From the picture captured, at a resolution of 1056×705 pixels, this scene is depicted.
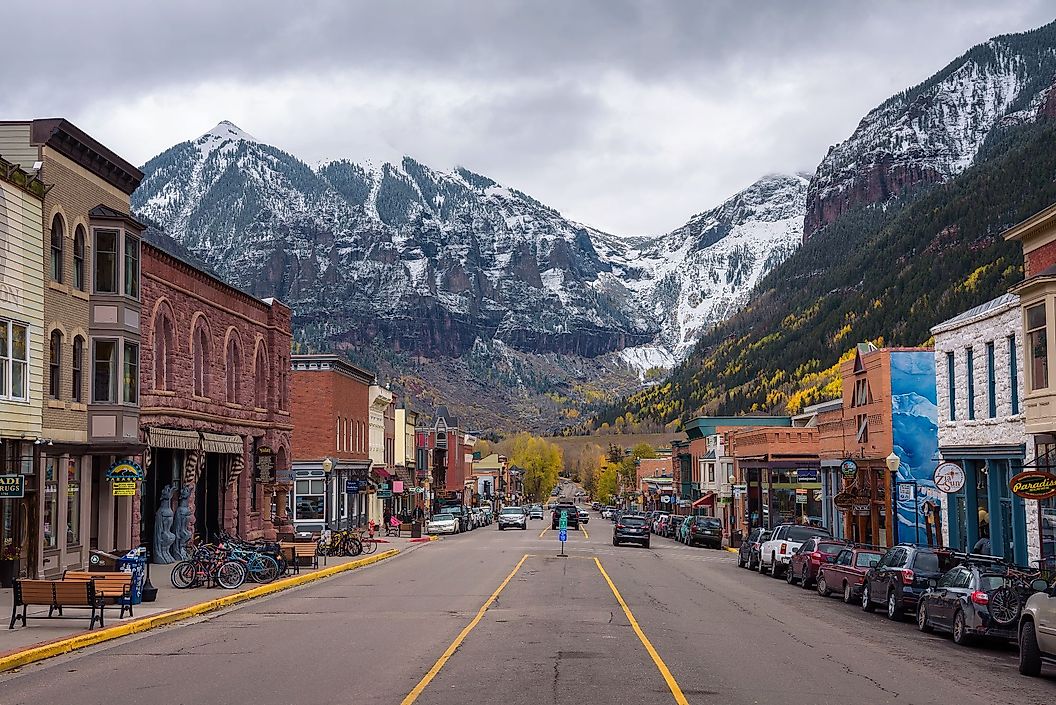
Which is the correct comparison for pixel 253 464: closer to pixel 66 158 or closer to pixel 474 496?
pixel 66 158

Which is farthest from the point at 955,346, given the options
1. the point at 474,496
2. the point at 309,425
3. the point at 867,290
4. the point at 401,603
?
the point at 867,290

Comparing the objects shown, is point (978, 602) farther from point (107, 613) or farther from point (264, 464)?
point (264, 464)

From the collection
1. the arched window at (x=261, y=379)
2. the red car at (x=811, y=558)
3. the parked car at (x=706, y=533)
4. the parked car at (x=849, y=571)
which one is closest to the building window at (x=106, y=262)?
the arched window at (x=261, y=379)

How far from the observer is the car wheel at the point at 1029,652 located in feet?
55.9

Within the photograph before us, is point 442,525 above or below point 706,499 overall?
below

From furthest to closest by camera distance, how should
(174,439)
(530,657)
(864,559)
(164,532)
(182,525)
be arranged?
1. (182,525)
2. (164,532)
3. (174,439)
4. (864,559)
5. (530,657)

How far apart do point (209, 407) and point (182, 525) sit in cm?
502

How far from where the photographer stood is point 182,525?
130 feet

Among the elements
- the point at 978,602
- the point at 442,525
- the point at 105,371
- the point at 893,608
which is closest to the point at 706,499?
the point at 442,525

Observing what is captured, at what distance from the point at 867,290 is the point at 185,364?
168 m

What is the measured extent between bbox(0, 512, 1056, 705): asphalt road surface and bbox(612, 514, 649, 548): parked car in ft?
97.6

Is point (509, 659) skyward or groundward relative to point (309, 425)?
groundward

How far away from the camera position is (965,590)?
2070 centimetres

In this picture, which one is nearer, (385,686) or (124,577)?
(385,686)
